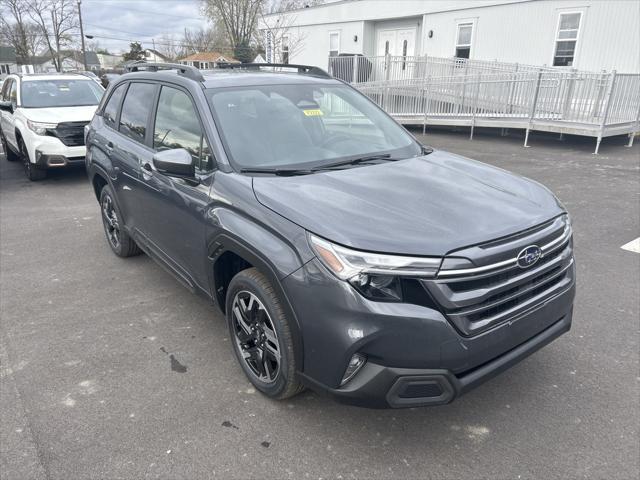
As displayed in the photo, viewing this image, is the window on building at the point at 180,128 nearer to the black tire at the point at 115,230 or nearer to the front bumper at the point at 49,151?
the black tire at the point at 115,230

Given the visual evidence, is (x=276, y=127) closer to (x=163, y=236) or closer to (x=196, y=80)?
(x=196, y=80)

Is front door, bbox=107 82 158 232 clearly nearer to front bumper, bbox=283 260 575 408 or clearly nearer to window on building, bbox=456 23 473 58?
front bumper, bbox=283 260 575 408

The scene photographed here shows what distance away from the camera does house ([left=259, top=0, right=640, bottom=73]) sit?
13.8 m

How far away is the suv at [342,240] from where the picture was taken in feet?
7.15

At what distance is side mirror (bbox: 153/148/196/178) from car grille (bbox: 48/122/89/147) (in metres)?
6.41

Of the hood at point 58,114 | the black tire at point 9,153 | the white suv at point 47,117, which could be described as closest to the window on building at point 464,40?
the white suv at point 47,117

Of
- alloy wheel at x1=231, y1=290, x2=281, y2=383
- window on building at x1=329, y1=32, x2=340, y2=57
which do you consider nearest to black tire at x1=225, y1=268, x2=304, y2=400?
alloy wheel at x1=231, y1=290, x2=281, y2=383

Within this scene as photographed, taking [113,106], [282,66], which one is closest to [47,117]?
[113,106]

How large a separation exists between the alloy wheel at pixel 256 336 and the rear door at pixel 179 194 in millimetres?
439

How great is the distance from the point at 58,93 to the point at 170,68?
263 inches

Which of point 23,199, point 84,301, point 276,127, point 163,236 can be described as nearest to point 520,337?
point 276,127

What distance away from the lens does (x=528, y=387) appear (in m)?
3.01

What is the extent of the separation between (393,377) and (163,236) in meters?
2.30

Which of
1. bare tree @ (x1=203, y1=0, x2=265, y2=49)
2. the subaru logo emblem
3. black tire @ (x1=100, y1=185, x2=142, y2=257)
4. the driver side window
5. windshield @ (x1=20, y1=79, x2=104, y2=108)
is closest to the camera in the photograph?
the subaru logo emblem
